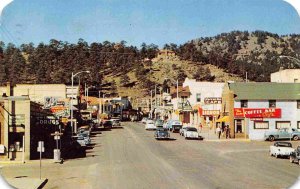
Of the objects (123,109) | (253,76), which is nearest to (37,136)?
(123,109)

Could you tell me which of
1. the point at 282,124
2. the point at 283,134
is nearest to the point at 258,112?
the point at 282,124

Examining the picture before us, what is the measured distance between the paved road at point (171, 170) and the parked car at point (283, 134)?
10.6m

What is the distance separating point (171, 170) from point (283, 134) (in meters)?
26.6

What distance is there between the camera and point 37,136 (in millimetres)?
40250

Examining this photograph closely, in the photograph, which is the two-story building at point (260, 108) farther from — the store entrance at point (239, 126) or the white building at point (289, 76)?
the white building at point (289, 76)

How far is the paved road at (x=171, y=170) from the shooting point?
25.8m

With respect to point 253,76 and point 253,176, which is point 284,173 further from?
point 253,76

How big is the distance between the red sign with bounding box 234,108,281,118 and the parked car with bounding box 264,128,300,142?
13.2 feet

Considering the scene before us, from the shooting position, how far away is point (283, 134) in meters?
53.9

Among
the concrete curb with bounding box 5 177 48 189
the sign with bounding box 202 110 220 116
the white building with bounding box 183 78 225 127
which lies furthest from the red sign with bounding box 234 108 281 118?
the concrete curb with bounding box 5 177 48 189

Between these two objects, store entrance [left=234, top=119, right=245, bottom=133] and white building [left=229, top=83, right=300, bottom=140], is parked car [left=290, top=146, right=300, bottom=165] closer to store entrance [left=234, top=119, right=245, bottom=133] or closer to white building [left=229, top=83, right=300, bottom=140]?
white building [left=229, top=83, right=300, bottom=140]

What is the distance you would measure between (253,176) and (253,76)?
153 metres

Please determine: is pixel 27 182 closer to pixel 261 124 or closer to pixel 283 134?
pixel 283 134

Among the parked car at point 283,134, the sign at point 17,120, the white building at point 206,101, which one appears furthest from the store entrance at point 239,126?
the sign at point 17,120
